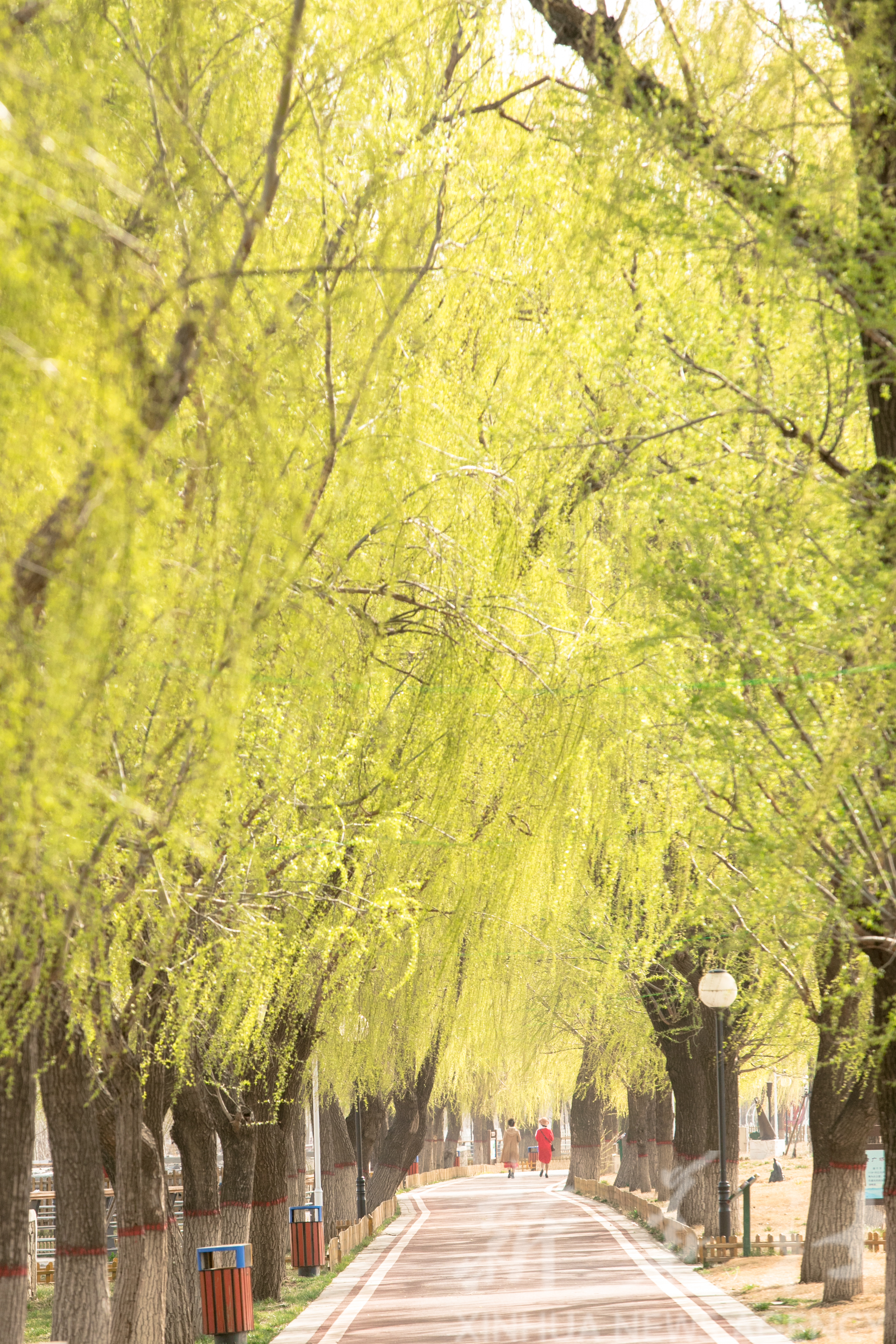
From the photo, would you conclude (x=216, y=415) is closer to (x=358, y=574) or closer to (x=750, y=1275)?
(x=358, y=574)

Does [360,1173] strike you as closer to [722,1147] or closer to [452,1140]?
[722,1147]

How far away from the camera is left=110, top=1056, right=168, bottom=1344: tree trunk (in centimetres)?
1078

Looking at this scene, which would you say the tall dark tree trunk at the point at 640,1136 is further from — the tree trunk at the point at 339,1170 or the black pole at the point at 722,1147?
the black pole at the point at 722,1147

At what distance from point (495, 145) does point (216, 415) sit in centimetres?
402

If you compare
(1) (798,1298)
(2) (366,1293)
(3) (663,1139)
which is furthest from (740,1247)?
(3) (663,1139)

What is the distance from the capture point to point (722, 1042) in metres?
19.0

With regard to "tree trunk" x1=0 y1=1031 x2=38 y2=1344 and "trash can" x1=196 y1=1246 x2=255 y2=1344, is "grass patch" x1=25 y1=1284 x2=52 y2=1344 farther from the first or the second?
"tree trunk" x1=0 y1=1031 x2=38 y2=1344

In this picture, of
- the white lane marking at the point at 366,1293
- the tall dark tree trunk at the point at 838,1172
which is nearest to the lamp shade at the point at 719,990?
the tall dark tree trunk at the point at 838,1172

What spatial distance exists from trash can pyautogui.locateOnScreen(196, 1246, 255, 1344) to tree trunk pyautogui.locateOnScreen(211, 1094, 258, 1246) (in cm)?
335

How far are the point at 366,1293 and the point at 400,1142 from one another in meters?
13.8

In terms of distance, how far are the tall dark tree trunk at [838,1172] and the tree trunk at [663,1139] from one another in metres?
14.8

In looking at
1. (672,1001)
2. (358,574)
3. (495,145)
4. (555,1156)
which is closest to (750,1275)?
(672,1001)

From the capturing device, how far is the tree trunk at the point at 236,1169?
57.7 ft

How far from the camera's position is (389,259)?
6.17 meters
